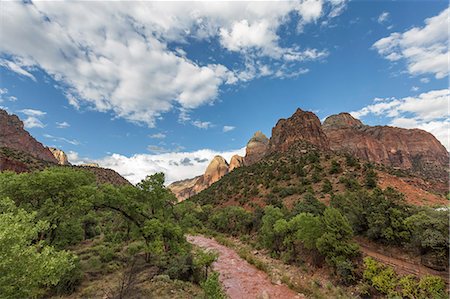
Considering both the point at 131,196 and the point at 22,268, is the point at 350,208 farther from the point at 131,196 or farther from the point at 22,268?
the point at 22,268

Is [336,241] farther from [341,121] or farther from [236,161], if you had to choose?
[236,161]

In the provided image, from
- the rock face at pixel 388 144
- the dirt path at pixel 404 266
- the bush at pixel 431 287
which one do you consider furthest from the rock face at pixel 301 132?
the bush at pixel 431 287

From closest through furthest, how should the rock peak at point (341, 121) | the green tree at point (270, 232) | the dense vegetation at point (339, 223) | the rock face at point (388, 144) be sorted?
the dense vegetation at point (339, 223) < the green tree at point (270, 232) < the rock face at point (388, 144) < the rock peak at point (341, 121)

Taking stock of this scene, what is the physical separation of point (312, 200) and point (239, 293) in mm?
17274

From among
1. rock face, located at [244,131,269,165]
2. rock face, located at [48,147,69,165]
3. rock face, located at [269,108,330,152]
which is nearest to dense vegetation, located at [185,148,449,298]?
rock face, located at [269,108,330,152]

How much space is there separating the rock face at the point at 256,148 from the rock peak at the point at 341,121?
34033 millimetres

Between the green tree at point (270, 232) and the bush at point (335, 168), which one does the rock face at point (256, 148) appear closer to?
the bush at point (335, 168)

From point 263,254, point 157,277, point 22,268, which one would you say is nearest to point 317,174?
point 263,254

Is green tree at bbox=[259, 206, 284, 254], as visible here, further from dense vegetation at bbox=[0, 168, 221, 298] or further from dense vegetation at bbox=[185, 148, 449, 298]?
dense vegetation at bbox=[0, 168, 221, 298]

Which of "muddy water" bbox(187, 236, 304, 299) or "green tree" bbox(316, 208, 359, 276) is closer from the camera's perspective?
"muddy water" bbox(187, 236, 304, 299)

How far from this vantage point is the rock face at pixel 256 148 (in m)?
132

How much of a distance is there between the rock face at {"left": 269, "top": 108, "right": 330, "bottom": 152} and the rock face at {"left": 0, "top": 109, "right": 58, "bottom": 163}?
90.7 meters

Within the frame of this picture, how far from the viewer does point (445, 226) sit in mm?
13742

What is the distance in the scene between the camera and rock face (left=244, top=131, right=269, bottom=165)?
132 metres
